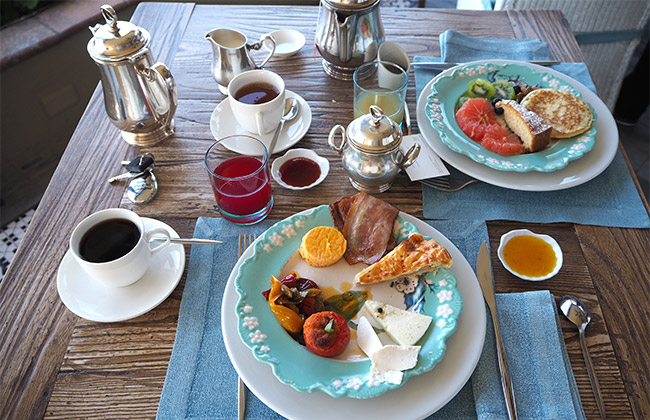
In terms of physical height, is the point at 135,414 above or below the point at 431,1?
above

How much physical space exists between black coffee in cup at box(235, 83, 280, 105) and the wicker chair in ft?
4.74

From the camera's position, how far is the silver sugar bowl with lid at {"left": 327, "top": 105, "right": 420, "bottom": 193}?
3.64 feet

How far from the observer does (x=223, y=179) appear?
1061 mm

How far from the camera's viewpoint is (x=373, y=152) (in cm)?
111

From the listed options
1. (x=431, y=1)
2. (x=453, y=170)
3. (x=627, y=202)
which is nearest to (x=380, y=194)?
(x=453, y=170)

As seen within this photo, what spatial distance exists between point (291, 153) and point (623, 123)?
2.53 metres

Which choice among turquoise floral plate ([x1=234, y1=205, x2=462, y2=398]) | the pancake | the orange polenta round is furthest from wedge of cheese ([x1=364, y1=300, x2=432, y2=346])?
the pancake

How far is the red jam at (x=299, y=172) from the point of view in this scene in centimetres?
126

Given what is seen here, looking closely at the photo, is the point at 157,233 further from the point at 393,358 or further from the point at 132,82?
the point at 393,358

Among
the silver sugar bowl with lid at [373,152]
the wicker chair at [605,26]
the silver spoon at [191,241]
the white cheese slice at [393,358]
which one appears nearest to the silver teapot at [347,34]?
the silver sugar bowl with lid at [373,152]

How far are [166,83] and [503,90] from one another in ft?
3.16

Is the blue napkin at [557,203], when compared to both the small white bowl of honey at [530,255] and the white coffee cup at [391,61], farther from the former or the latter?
the white coffee cup at [391,61]

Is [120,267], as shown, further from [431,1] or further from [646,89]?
[431,1]

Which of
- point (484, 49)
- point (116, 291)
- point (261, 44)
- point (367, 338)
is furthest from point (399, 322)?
point (484, 49)
